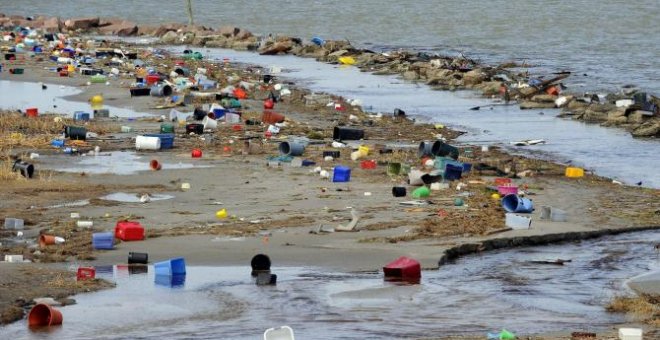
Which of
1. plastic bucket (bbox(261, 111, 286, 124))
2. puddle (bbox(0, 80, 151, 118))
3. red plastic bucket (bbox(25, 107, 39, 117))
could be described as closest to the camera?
plastic bucket (bbox(261, 111, 286, 124))

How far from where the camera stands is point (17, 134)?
1933 centimetres

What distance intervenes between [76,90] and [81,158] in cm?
976

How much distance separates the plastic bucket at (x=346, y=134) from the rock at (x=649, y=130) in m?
5.25

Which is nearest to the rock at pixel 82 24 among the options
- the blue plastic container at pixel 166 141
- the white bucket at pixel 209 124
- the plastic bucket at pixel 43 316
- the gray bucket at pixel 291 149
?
the white bucket at pixel 209 124

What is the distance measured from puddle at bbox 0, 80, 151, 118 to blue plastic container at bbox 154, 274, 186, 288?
38.8 ft

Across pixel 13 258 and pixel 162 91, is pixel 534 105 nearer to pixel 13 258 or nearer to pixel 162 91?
pixel 162 91

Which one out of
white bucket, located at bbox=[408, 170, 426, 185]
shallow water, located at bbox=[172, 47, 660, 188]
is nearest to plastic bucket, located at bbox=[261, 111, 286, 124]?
shallow water, located at bbox=[172, 47, 660, 188]

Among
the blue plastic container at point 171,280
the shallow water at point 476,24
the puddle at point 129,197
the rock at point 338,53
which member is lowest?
the shallow water at point 476,24

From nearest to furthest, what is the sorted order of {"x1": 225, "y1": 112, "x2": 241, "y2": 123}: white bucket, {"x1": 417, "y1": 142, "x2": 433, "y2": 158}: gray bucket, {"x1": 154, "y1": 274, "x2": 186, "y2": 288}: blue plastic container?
{"x1": 154, "y1": 274, "x2": 186, "y2": 288}: blue plastic container < {"x1": 417, "y1": 142, "x2": 433, "y2": 158}: gray bucket < {"x1": 225, "y1": 112, "x2": 241, "y2": 123}: white bucket

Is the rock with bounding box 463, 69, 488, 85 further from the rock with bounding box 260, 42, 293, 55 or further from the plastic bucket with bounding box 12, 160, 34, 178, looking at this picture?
the plastic bucket with bounding box 12, 160, 34, 178

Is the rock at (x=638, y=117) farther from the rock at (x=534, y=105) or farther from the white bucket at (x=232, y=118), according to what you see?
the white bucket at (x=232, y=118)

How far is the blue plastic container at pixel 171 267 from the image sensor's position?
1095cm

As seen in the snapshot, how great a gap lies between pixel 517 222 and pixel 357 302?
3544 mm

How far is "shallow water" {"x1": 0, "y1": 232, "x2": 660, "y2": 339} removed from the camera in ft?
30.6
